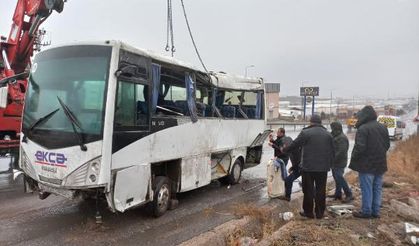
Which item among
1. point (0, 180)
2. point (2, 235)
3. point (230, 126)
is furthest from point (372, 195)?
point (0, 180)

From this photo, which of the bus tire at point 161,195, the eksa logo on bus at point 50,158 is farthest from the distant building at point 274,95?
the eksa logo on bus at point 50,158

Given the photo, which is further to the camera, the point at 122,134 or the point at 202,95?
the point at 202,95

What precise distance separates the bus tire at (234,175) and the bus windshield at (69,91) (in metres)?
5.51

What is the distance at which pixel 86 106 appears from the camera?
6258mm

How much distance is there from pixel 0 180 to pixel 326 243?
8.75 meters

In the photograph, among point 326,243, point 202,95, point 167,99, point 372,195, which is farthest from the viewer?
point 202,95

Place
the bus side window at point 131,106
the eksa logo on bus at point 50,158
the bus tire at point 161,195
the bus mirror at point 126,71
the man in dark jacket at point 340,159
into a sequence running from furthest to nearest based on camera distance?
the man in dark jacket at point 340,159 < the bus tire at point 161,195 < the bus side window at point 131,106 < the bus mirror at point 126,71 < the eksa logo on bus at point 50,158

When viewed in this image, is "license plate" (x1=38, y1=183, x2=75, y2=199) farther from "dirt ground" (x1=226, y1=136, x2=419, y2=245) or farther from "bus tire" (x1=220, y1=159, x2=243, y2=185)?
"bus tire" (x1=220, y1=159, x2=243, y2=185)

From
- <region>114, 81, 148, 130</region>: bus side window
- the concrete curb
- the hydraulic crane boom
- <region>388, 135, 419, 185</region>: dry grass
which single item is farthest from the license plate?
<region>388, 135, 419, 185</region>: dry grass

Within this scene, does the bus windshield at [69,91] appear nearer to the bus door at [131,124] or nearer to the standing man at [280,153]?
the bus door at [131,124]

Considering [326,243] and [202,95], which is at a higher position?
[202,95]

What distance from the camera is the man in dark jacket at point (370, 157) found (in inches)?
277

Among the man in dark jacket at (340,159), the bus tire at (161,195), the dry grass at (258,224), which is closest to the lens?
the dry grass at (258,224)

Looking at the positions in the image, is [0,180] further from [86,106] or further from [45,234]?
[86,106]
